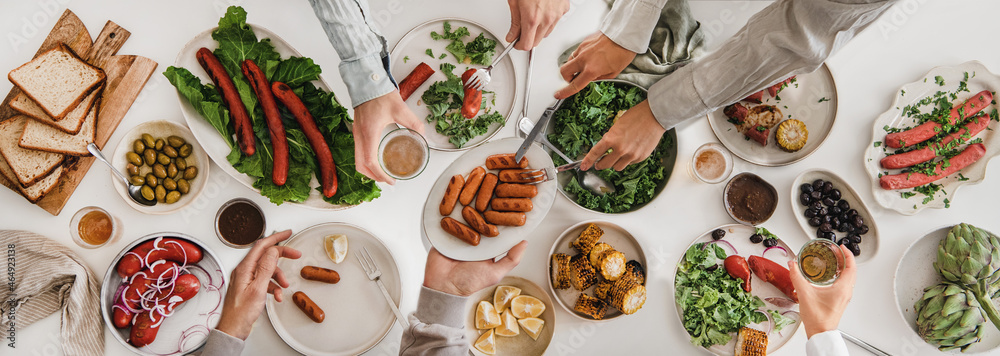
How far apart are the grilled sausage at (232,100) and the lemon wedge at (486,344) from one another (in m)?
1.52

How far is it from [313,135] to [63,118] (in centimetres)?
140

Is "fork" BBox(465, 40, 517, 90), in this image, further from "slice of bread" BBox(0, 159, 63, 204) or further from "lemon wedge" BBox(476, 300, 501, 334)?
"slice of bread" BBox(0, 159, 63, 204)

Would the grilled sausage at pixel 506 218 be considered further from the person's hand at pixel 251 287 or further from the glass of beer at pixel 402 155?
the person's hand at pixel 251 287

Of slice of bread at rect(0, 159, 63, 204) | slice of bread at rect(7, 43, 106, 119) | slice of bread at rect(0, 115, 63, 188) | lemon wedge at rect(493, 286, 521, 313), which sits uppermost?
slice of bread at rect(7, 43, 106, 119)

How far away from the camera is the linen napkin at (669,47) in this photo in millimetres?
2523

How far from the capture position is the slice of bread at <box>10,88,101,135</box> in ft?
7.97

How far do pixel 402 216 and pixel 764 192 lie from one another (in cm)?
207

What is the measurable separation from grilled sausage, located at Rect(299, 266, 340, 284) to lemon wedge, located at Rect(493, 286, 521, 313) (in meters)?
0.85

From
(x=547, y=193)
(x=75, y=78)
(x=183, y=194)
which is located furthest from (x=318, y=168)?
(x=75, y=78)

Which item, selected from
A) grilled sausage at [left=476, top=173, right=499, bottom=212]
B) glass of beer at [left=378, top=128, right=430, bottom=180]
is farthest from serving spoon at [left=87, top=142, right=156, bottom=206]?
grilled sausage at [left=476, top=173, right=499, bottom=212]

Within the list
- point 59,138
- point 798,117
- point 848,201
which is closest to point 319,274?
point 59,138

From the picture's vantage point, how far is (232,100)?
2.30 metres

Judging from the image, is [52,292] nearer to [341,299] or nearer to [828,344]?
[341,299]

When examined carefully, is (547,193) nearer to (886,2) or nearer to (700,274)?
(700,274)
